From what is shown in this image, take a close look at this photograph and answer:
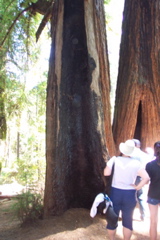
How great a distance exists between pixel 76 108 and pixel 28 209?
207 cm

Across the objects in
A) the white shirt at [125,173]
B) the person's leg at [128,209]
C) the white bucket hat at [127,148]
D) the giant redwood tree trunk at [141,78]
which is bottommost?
the person's leg at [128,209]

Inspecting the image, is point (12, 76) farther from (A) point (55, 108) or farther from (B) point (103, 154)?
(B) point (103, 154)

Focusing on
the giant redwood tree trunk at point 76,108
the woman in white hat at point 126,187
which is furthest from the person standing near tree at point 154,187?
the giant redwood tree trunk at point 76,108

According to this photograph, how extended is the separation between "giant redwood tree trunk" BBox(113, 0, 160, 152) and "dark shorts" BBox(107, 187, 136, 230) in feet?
7.95

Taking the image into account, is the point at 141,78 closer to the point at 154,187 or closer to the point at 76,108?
the point at 76,108

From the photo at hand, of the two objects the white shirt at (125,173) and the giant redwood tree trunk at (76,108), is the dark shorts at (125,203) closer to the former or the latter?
the white shirt at (125,173)

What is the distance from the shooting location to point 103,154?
4637 millimetres

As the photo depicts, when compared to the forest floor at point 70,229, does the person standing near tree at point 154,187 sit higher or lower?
higher

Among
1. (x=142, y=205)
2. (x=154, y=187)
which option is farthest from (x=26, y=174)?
(x=154, y=187)

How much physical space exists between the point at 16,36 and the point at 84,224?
6799 mm

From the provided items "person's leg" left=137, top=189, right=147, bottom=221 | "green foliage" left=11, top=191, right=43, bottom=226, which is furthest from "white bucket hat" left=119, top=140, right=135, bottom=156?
"green foliage" left=11, top=191, right=43, bottom=226

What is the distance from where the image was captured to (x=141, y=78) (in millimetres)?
5777

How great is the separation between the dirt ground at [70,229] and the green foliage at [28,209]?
0.46 ft

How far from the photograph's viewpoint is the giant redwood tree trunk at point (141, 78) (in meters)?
5.78
